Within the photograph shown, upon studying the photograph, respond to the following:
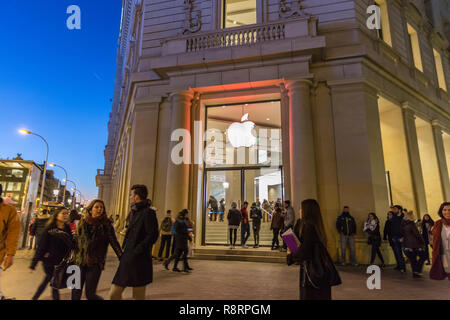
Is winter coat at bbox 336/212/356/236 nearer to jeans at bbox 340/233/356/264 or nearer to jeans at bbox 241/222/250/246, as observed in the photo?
jeans at bbox 340/233/356/264

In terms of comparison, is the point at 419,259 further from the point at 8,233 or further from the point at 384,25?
A: the point at 384,25

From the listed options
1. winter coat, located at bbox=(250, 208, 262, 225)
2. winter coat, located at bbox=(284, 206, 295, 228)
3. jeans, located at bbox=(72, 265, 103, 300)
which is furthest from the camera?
winter coat, located at bbox=(250, 208, 262, 225)

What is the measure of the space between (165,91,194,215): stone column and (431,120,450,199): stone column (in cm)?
1331

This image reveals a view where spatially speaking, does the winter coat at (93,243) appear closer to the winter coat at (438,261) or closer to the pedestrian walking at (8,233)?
the pedestrian walking at (8,233)

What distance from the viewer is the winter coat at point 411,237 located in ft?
23.9

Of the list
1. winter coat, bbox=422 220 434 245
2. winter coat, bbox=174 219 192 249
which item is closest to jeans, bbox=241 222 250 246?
winter coat, bbox=174 219 192 249

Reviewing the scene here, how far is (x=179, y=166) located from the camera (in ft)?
36.9

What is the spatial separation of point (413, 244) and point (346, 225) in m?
2.08

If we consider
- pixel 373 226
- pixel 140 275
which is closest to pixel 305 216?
pixel 140 275

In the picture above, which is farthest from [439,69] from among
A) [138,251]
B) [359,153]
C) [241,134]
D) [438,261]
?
[138,251]

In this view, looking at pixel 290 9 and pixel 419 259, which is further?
pixel 290 9

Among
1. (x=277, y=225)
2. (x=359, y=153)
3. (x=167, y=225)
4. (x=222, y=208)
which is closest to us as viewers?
(x=167, y=225)

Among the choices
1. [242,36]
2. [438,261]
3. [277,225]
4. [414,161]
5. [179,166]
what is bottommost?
[438,261]

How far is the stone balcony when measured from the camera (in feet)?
35.9
